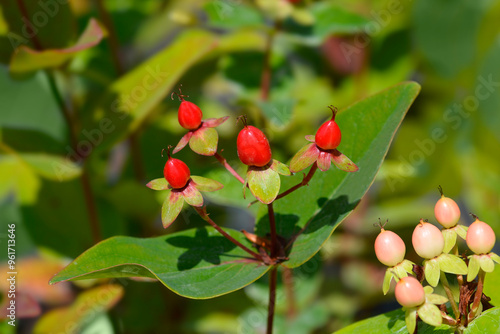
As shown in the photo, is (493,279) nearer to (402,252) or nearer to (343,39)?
(402,252)

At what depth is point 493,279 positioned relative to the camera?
538 millimetres

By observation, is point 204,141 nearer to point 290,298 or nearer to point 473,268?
point 473,268

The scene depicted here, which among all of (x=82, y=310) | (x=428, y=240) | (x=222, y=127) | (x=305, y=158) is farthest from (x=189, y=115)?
(x=222, y=127)

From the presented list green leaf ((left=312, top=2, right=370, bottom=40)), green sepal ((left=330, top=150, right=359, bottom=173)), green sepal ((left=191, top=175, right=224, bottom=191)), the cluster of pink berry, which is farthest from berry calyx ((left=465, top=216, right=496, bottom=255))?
green leaf ((left=312, top=2, right=370, bottom=40))

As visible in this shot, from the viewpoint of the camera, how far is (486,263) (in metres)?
0.44

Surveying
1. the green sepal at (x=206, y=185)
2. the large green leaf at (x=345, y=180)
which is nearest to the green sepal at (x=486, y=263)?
the large green leaf at (x=345, y=180)

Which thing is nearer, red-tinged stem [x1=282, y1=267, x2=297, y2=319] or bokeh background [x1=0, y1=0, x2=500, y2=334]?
bokeh background [x1=0, y1=0, x2=500, y2=334]

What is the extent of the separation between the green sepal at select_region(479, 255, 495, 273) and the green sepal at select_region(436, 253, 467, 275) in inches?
0.6

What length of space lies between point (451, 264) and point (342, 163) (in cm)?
12

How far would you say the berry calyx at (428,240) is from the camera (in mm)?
426

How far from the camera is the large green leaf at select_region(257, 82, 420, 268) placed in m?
0.53

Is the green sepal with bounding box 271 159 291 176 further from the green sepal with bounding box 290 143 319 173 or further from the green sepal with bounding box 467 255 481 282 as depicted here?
the green sepal with bounding box 467 255 481 282

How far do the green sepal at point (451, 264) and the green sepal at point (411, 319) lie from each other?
0.14ft

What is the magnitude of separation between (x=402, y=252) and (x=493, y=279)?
0.54 ft
